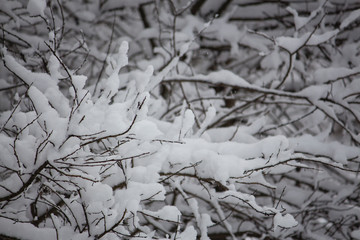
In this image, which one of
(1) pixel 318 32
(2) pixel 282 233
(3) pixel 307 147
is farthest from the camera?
(1) pixel 318 32

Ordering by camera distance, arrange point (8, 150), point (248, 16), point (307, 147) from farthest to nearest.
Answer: point (248, 16), point (307, 147), point (8, 150)

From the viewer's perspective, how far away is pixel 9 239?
1263 millimetres

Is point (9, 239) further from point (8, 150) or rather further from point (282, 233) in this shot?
point (282, 233)

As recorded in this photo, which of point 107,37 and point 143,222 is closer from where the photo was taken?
point 143,222

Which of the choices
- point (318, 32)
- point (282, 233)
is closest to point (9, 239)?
point (282, 233)

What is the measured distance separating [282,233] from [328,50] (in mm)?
2277

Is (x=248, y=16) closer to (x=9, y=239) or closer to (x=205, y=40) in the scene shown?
(x=205, y=40)

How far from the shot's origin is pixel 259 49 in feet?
12.0

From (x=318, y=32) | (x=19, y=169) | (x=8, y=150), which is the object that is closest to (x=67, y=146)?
(x=19, y=169)

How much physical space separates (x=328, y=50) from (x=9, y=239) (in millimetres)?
3688

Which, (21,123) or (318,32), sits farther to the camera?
(318,32)

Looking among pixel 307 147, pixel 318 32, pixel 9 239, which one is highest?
pixel 318 32

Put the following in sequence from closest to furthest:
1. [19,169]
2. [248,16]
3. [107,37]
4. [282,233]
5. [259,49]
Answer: [19,169], [282,233], [259,49], [248,16], [107,37]

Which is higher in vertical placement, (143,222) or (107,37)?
(107,37)
